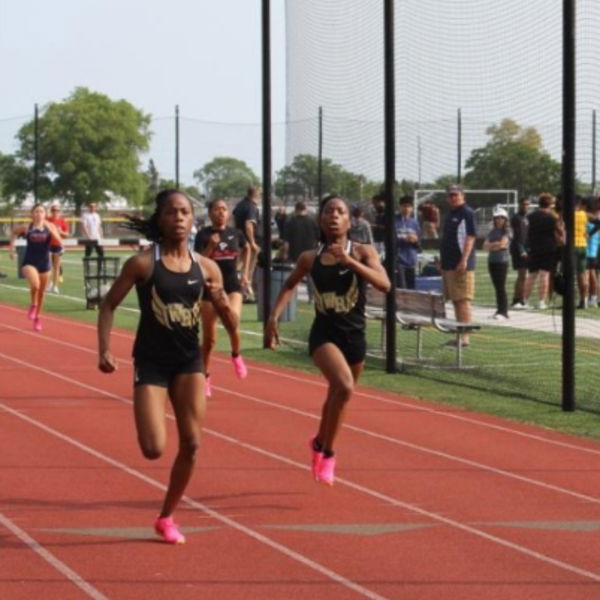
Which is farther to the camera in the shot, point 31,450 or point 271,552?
point 31,450

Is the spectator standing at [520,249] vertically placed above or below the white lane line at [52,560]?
above

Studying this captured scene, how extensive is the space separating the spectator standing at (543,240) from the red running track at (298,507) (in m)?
10.6

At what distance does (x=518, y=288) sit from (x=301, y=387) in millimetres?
13227

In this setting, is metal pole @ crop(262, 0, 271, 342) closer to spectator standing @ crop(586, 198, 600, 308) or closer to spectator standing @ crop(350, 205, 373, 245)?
spectator standing @ crop(350, 205, 373, 245)

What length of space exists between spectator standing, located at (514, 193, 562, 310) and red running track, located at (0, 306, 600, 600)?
10.6 m

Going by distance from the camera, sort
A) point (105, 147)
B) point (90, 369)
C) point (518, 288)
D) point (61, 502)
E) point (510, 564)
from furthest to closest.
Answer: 1. point (105, 147)
2. point (518, 288)
3. point (90, 369)
4. point (61, 502)
5. point (510, 564)

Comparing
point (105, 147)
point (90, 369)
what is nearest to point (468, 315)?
point (90, 369)

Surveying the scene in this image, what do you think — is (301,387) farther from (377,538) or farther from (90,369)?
(377,538)

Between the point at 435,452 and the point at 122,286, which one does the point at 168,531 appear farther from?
the point at 435,452

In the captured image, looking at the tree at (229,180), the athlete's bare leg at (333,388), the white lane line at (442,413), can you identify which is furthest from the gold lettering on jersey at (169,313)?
the tree at (229,180)

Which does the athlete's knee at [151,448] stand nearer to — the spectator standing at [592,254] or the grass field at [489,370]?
the grass field at [489,370]

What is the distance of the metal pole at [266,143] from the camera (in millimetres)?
21641

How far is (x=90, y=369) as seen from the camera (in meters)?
18.6

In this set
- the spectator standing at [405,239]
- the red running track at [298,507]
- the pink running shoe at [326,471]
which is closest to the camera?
the red running track at [298,507]
